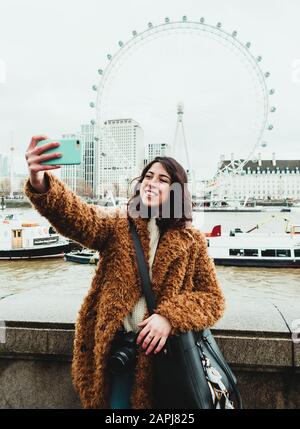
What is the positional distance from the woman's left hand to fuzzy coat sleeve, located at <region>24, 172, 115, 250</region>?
1.46 ft

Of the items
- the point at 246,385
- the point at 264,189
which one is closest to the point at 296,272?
the point at 246,385

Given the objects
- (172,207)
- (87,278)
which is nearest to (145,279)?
(172,207)

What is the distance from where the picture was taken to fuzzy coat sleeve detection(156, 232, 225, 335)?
1.70 meters

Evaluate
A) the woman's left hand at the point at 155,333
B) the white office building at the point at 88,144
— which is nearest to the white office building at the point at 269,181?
the white office building at the point at 88,144

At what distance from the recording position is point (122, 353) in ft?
5.67

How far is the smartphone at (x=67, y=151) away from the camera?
1.63 m

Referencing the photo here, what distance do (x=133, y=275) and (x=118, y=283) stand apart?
0.07 m

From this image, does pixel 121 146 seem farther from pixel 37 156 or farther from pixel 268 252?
pixel 37 156

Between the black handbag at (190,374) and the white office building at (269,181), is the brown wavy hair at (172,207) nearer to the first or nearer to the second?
the black handbag at (190,374)

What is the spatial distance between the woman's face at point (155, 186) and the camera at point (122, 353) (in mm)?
575

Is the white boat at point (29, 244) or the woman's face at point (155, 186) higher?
the woman's face at point (155, 186)

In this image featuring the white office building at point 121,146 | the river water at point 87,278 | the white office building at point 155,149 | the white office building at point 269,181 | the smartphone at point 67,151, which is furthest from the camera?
the white office building at point 269,181

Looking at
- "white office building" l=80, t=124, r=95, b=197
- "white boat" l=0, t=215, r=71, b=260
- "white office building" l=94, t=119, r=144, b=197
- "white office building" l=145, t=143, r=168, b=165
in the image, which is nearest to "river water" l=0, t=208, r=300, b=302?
"white boat" l=0, t=215, r=71, b=260
